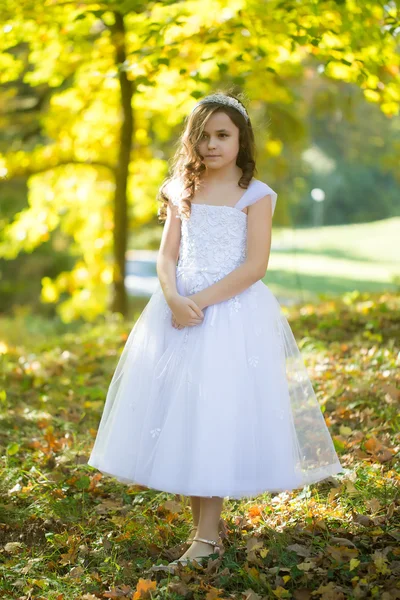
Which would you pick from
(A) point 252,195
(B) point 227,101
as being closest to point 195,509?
(A) point 252,195

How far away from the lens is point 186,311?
300 cm

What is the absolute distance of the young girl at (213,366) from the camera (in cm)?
290

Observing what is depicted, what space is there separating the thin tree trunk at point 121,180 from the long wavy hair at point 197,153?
487 cm

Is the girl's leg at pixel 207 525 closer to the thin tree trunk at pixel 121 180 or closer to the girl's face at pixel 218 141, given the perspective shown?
the girl's face at pixel 218 141

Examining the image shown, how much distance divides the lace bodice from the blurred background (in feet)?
2.42

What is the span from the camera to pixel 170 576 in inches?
114

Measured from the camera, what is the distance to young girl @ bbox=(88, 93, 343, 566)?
2.90m

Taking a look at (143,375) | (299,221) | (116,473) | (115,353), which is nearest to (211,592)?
(116,473)

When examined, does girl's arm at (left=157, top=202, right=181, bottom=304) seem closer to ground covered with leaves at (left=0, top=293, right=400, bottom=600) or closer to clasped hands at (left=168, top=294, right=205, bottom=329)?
clasped hands at (left=168, top=294, right=205, bottom=329)

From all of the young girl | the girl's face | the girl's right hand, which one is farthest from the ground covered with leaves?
the girl's face

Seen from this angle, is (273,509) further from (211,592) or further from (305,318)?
(305,318)

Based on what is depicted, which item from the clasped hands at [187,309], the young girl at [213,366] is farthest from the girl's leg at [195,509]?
the clasped hands at [187,309]

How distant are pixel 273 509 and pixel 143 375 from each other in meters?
0.92

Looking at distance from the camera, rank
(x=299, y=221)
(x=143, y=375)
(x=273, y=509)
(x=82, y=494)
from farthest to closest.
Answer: (x=299, y=221) < (x=82, y=494) < (x=273, y=509) < (x=143, y=375)
